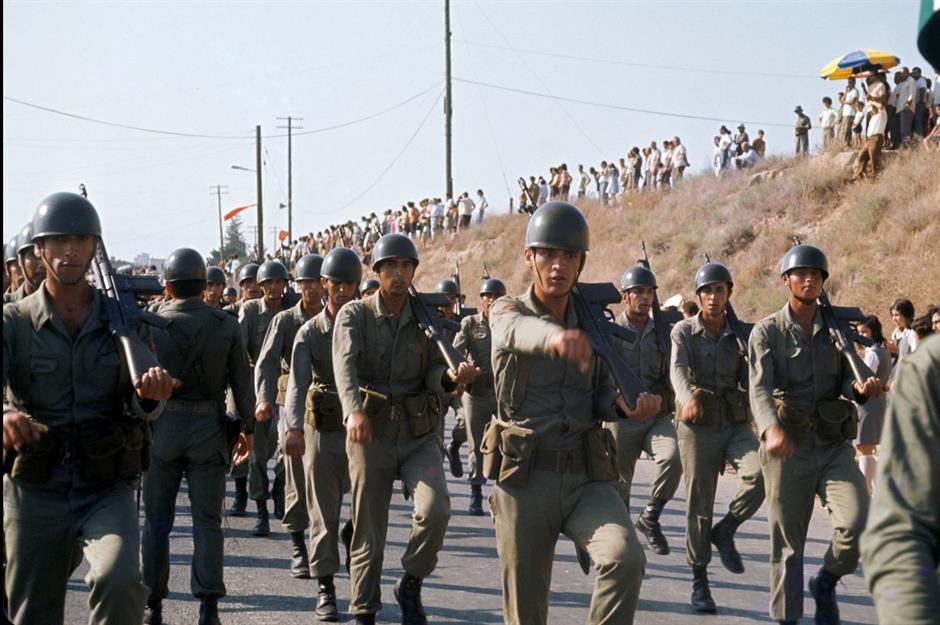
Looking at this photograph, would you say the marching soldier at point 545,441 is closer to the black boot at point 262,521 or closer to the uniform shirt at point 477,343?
the black boot at point 262,521

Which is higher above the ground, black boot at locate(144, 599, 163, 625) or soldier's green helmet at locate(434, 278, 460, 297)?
soldier's green helmet at locate(434, 278, 460, 297)

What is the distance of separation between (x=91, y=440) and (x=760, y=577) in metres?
5.67

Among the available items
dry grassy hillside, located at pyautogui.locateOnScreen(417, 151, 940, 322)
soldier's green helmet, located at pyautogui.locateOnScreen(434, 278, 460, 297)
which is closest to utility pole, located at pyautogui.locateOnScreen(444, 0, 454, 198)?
dry grassy hillside, located at pyautogui.locateOnScreen(417, 151, 940, 322)

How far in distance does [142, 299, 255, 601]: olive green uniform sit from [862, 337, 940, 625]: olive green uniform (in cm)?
542

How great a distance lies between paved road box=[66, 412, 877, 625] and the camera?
7848 millimetres

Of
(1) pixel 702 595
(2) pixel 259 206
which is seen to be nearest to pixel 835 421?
(1) pixel 702 595

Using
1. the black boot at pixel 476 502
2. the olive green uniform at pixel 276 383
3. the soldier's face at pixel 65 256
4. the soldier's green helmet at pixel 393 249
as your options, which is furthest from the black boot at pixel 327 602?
the black boot at pixel 476 502

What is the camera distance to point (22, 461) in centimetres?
522

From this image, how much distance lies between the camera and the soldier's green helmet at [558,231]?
5531mm

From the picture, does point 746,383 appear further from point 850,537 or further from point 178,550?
point 178,550

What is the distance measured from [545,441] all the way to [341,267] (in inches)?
137

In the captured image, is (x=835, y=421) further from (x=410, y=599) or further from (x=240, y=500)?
(x=240, y=500)

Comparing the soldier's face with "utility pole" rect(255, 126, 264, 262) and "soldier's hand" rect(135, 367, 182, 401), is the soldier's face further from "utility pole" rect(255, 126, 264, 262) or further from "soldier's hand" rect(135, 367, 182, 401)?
"utility pole" rect(255, 126, 264, 262)

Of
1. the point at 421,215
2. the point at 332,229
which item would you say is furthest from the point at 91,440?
the point at 332,229
